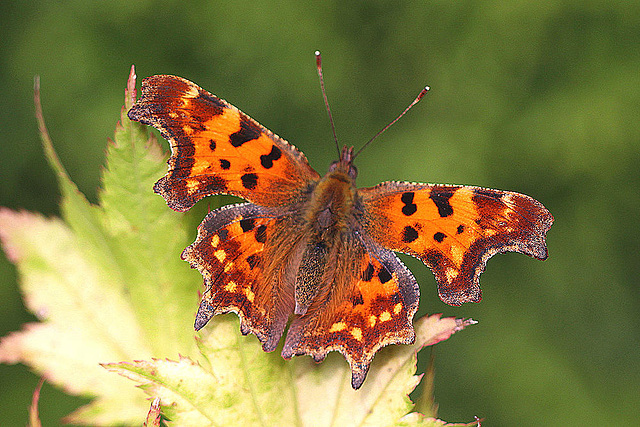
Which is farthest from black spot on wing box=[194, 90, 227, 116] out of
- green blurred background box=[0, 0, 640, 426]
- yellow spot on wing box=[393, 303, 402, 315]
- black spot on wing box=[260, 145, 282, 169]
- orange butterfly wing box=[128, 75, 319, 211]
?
green blurred background box=[0, 0, 640, 426]

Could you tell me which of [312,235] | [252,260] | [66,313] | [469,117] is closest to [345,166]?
[312,235]

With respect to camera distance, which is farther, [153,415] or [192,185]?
[192,185]

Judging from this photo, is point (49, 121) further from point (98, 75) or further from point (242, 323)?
point (242, 323)

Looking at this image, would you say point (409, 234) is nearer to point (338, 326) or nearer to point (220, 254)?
point (338, 326)

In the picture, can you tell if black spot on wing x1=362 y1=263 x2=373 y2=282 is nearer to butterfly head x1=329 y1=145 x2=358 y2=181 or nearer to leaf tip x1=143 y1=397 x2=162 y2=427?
butterfly head x1=329 y1=145 x2=358 y2=181

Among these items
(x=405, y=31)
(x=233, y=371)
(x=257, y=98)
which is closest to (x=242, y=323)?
(x=233, y=371)

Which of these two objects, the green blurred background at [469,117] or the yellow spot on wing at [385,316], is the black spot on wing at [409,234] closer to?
the yellow spot on wing at [385,316]

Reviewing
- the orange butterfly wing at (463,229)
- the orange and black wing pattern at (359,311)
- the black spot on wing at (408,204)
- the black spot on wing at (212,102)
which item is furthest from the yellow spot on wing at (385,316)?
the black spot on wing at (212,102)
